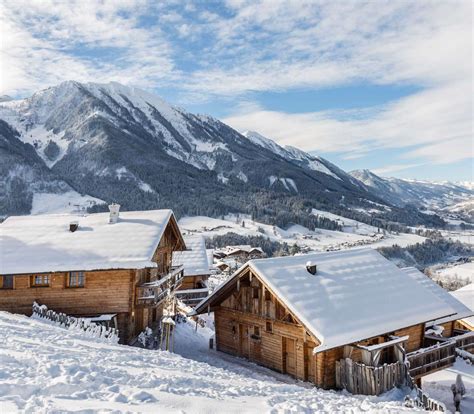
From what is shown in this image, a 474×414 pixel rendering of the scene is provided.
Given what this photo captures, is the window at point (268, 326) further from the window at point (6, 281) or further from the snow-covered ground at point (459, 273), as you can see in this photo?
the snow-covered ground at point (459, 273)

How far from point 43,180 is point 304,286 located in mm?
197185

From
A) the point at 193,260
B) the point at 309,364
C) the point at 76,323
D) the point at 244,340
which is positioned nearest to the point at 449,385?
the point at 309,364

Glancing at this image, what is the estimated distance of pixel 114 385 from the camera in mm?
9594

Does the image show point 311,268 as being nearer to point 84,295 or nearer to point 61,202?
point 84,295

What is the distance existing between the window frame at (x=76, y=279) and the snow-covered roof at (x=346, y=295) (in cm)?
666

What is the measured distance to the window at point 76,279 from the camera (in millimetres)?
23797

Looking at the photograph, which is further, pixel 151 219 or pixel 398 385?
pixel 151 219

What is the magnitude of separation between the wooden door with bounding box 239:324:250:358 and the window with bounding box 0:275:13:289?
13.1m

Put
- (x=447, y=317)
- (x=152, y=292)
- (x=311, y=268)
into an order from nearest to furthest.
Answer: (x=311, y=268) → (x=152, y=292) → (x=447, y=317)

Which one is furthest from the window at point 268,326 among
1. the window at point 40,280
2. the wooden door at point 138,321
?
the window at point 40,280

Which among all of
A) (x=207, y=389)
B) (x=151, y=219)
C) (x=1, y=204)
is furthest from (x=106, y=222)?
(x=1, y=204)

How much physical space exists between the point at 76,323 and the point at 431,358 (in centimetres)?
1804

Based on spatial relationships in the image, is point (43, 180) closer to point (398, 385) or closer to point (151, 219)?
point (151, 219)

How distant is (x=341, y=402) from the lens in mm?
12750
